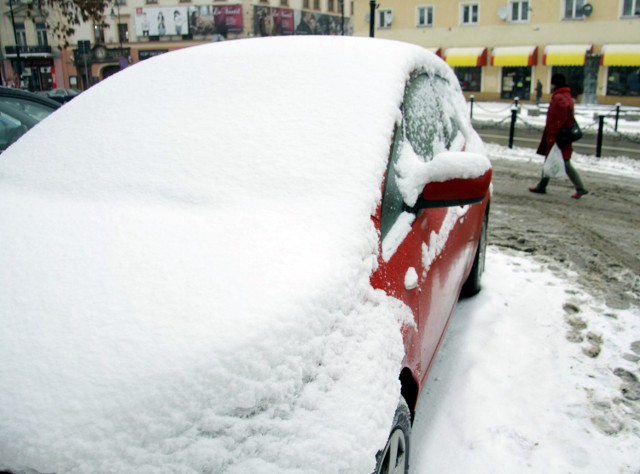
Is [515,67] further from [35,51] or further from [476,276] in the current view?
[35,51]

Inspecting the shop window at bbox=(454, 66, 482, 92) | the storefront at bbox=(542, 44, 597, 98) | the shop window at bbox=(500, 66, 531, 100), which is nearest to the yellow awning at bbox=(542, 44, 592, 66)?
the storefront at bbox=(542, 44, 597, 98)

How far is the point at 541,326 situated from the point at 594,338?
300mm

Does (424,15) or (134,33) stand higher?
(134,33)

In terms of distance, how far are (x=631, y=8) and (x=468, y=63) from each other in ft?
29.2

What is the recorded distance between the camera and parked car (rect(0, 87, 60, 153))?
172 inches

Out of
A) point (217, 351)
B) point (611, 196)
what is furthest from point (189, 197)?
point (611, 196)

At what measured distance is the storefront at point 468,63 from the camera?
3412cm

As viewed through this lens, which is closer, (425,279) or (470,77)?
(425,279)

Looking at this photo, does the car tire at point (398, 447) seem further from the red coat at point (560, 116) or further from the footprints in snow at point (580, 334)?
the red coat at point (560, 116)

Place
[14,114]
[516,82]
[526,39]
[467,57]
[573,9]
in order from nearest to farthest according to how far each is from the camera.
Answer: [14,114] → [573,9] → [526,39] → [467,57] → [516,82]

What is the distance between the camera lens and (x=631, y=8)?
30812 mm

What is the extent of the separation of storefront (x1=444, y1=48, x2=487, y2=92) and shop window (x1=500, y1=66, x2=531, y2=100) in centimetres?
147

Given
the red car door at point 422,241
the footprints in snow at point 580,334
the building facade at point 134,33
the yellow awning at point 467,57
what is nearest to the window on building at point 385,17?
the yellow awning at point 467,57

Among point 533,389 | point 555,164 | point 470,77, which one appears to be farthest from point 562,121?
point 470,77
